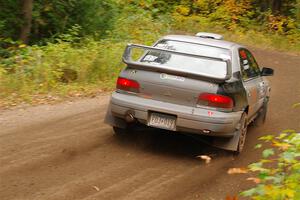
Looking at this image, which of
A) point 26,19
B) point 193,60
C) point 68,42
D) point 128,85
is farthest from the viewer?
point 68,42

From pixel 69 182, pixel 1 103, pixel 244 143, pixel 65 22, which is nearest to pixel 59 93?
pixel 1 103

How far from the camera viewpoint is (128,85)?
22.5ft

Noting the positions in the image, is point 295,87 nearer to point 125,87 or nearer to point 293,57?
point 293,57

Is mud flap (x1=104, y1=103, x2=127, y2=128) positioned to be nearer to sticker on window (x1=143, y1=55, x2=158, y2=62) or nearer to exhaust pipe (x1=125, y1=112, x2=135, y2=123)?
exhaust pipe (x1=125, y1=112, x2=135, y2=123)

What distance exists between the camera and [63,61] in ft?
38.2

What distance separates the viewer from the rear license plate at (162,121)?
21.5 ft

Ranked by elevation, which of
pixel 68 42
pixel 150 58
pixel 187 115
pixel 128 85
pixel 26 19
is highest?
pixel 150 58

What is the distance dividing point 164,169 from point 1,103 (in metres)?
3.96

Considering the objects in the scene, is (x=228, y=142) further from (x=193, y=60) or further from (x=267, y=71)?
(x=267, y=71)

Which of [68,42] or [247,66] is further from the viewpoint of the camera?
[68,42]

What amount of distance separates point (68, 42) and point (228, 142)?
8.36m

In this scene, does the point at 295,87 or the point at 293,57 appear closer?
the point at 295,87

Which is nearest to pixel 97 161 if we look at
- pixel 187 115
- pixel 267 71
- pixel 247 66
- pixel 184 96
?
pixel 187 115

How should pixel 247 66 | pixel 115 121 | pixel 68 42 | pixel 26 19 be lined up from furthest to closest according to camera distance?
pixel 68 42 → pixel 26 19 → pixel 247 66 → pixel 115 121
